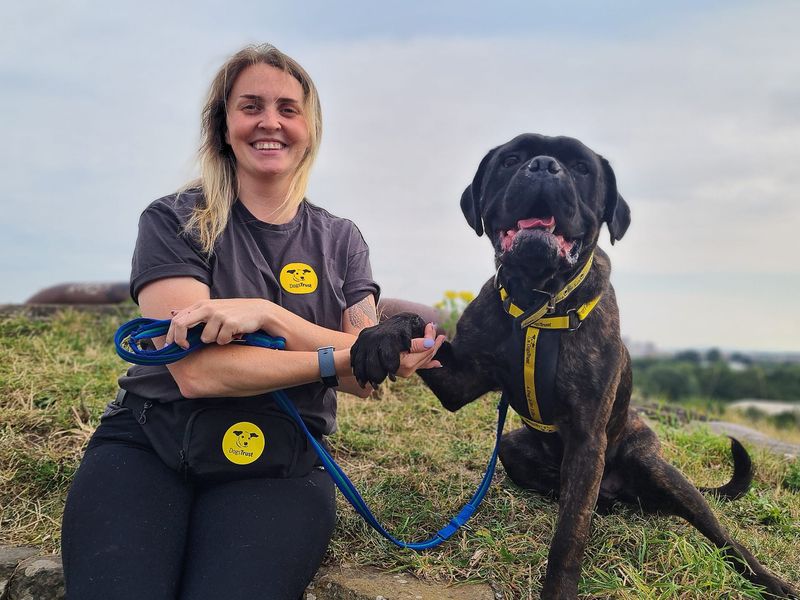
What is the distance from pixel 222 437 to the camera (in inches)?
93.6

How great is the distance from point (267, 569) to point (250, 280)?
994mm

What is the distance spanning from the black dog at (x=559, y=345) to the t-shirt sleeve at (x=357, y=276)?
335mm

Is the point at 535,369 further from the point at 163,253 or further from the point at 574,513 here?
the point at 163,253

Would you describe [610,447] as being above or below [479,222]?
below

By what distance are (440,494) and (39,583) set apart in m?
1.61

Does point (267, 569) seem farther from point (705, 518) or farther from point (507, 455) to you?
point (705, 518)

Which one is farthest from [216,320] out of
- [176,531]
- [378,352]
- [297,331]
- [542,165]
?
[542,165]

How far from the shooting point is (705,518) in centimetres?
281

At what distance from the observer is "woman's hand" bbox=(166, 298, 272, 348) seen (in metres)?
2.22

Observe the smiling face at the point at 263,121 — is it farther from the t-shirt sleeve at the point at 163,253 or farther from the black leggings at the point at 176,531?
the black leggings at the point at 176,531

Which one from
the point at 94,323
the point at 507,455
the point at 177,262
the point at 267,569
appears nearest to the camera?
the point at 267,569

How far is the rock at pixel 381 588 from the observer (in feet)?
7.80

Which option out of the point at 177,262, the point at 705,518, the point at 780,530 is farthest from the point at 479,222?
the point at 780,530

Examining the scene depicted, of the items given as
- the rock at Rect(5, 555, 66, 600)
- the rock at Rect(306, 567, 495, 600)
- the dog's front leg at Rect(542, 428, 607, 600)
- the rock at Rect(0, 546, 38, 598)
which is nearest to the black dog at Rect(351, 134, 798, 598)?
the dog's front leg at Rect(542, 428, 607, 600)
